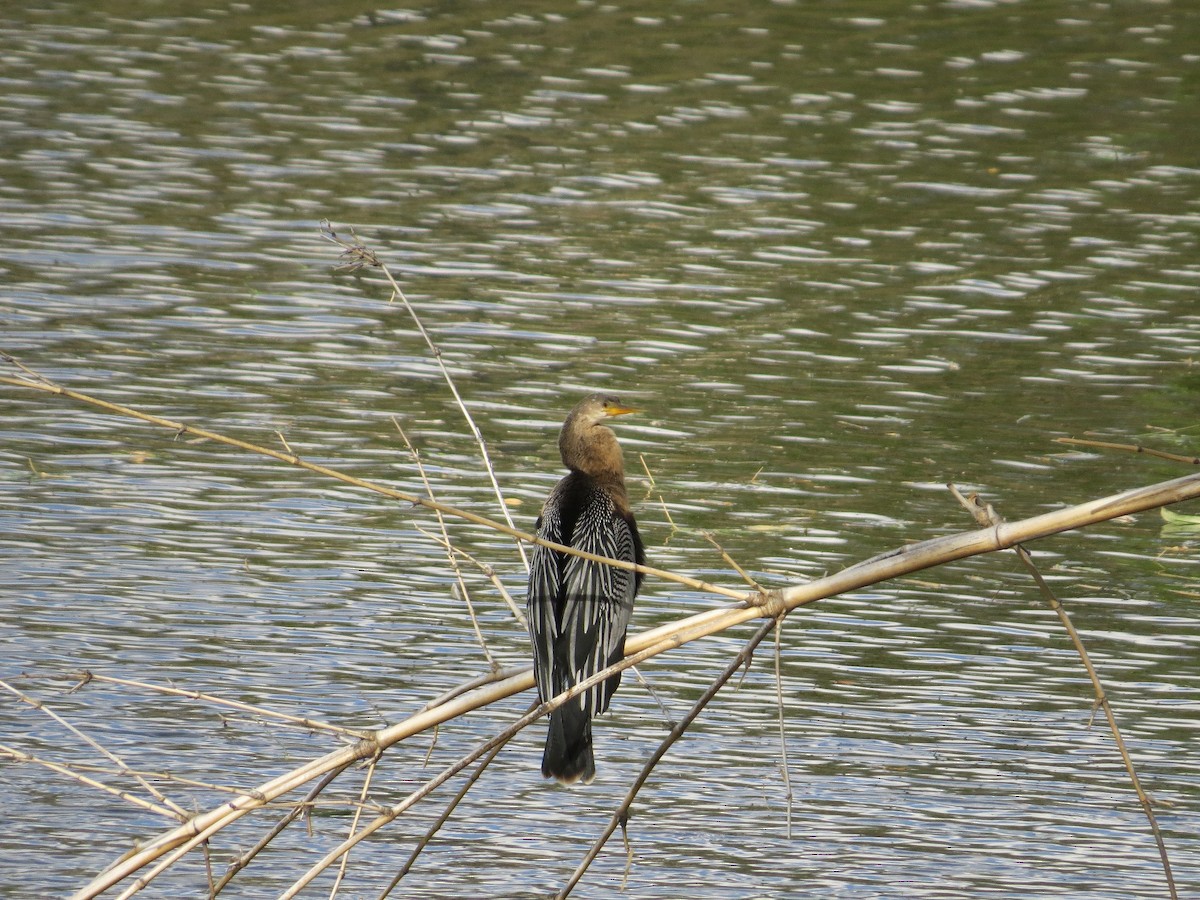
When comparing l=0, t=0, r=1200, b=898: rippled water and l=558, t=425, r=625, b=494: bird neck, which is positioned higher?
l=558, t=425, r=625, b=494: bird neck

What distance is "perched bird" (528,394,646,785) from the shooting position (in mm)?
4746

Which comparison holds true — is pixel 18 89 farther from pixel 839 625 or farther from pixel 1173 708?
pixel 1173 708

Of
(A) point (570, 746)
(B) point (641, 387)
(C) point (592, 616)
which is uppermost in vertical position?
(C) point (592, 616)

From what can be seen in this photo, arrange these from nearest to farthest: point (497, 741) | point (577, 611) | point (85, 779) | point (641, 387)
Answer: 1. point (85, 779)
2. point (497, 741)
3. point (577, 611)
4. point (641, 387)

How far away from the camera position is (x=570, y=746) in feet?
15.5

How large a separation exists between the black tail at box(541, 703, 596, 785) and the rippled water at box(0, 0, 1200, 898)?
62 cm

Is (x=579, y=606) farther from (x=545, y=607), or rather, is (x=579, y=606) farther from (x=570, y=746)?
(x=570, y=746)

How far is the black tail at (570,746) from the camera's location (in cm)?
473

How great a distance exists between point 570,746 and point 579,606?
0.38 meters

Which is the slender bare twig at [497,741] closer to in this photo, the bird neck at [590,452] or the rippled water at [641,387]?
the rippled water at [641,387]

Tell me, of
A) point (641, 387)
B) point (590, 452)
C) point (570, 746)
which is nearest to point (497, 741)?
point (570, 746)

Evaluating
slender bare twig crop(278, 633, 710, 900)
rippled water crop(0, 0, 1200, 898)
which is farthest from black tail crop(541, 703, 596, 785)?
slender bare twig crop(278, 633, 710, 900)

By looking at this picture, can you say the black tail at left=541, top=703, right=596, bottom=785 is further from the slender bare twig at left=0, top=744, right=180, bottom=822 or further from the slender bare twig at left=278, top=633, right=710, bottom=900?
the slender bare twig at left=0, top=744, right=180, bottom=822

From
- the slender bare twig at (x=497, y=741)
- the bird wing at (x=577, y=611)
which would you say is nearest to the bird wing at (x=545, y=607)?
the bird wing at (x=577, y=611)
